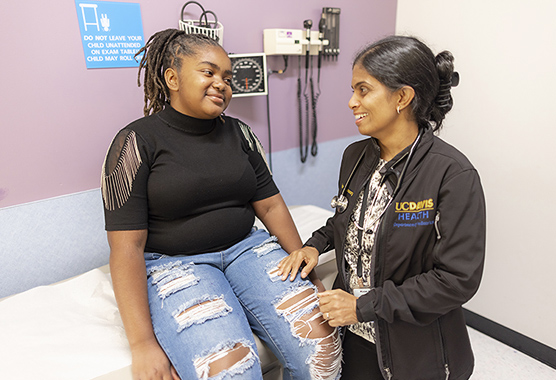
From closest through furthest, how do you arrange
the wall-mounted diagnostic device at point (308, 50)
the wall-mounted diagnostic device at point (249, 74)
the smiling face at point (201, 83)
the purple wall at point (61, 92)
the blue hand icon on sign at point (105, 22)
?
the smiling face at point (201, 83) → the purple wall at point (61, 92) → the blue hand icon on sign at point (105, 22) → the wall-mounted diagnostic device at point (249, 74) → the wall-mounted diagnostic device at point (308, 50)

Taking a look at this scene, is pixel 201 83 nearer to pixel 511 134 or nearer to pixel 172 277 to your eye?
pixel 172 277

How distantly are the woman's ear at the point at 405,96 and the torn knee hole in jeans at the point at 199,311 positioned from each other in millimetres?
731

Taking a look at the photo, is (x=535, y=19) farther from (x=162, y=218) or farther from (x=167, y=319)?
(x=167, y=319)

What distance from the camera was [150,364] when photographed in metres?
0.97

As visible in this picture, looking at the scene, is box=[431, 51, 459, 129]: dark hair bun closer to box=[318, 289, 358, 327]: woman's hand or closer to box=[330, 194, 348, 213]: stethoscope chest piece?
box=[330, 194, 348, 213]: stethoscope chest piece

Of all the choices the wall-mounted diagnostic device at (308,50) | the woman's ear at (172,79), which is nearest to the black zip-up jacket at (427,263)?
the woman's ear at (172,79)

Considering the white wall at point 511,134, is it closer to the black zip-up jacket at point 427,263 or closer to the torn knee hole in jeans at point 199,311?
the black zip-up jacket at point 427,263

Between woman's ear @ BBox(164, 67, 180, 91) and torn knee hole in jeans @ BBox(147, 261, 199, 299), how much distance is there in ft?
1.81

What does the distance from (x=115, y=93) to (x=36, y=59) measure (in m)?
0.27

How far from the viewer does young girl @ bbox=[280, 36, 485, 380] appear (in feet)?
3.05

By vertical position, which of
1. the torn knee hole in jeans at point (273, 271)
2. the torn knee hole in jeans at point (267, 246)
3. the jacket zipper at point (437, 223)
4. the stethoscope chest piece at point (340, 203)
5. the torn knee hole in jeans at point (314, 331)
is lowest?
the torn knee hole in jeans at point (314, 331)

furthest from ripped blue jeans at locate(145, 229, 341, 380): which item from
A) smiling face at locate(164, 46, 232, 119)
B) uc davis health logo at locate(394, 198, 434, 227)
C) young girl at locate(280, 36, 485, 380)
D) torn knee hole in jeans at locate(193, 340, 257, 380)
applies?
smiling face at locate(164, 46, 232, 119)

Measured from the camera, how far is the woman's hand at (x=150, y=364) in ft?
3.16

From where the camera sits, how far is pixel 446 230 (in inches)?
36.8
